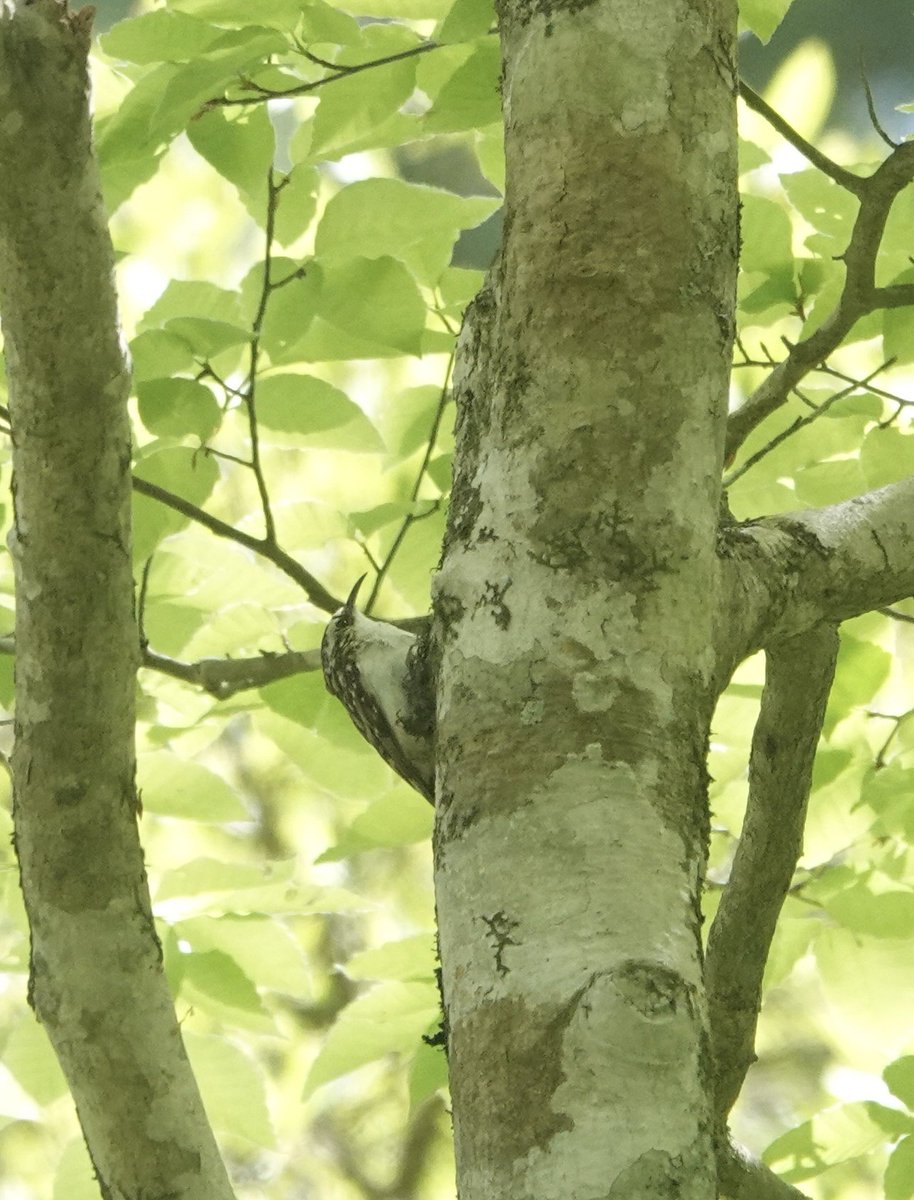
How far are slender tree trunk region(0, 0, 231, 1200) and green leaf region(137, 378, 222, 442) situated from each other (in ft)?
0.61

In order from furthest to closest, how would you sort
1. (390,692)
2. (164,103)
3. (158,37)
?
1. (158,37)
2. (164,103)
3. (390,692)

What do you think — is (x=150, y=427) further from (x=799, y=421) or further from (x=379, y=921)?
(x=379, y=921)

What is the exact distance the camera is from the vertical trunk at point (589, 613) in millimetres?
574

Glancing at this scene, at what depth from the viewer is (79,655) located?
1.04m

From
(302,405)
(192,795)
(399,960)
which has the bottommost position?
(399,960)

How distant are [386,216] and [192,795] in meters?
0.60

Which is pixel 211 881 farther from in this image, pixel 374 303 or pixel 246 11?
pixel 246 11

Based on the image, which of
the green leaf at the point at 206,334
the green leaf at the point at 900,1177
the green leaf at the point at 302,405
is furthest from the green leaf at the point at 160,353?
the green leaf at the point at 900,1177

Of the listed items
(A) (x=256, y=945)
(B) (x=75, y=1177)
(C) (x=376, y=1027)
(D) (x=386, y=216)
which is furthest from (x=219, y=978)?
(D) (x=386, y=216)

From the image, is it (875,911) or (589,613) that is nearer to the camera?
(589,613)

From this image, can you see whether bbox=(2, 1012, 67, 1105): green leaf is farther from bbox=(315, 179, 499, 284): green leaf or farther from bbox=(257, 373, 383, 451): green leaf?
bbox=(315, 179, 499, 284): green leaf

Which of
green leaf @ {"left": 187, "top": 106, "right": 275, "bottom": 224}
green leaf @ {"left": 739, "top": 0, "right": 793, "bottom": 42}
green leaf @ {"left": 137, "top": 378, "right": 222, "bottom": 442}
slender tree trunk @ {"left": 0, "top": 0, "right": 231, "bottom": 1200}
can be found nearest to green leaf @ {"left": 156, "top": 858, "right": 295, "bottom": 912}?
slender tree trunk @ {"left": 0, "top": 0, "right": 231, "bottom": 1200}

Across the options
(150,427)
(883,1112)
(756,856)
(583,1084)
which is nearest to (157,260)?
(150,427)

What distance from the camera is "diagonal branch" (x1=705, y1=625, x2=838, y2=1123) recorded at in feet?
3.67
